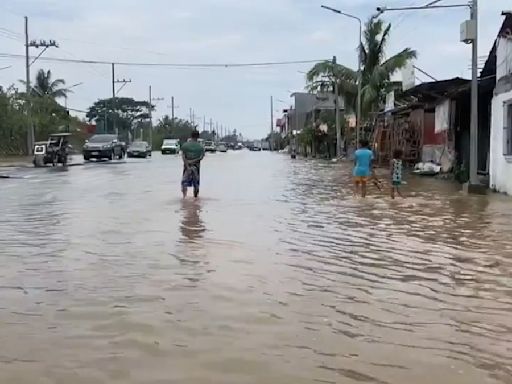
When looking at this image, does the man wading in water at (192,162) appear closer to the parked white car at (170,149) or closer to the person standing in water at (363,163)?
the person standing in water at (363,163)

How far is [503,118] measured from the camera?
60.7 feet

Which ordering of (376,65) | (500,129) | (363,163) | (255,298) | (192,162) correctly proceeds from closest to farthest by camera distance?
(255,298)
(192,162)
(363,163)
(500,129)
(376,65)

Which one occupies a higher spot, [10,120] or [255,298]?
[10,120]

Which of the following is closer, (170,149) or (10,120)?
(10,120)

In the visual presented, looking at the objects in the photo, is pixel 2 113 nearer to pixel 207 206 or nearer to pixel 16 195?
pixel 16 195

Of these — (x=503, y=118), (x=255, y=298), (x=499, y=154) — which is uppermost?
(x=503, y=118)

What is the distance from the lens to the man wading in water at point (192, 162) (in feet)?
57.6

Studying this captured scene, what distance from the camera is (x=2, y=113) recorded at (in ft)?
176

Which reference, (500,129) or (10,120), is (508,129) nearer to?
(500,129)

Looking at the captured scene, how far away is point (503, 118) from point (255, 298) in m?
13.4

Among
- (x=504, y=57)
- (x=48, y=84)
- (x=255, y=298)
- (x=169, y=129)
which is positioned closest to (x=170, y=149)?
(x=48, y=84)

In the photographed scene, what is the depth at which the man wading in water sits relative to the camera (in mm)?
17562

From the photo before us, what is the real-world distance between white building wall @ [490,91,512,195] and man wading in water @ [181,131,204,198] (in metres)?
7.46

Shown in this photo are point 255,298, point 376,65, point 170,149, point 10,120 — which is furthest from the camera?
point 170,149
